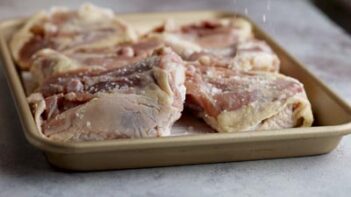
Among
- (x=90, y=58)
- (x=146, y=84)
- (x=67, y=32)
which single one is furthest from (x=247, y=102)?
(x=67, y=32)

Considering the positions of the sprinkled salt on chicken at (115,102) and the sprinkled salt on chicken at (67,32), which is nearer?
the sprinkled salt on chicken at (115,102)

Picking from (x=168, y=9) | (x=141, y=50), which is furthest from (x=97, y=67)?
(x=168, y=9)

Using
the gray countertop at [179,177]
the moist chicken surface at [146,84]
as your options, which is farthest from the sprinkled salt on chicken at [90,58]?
the gray countertop at [179,177]

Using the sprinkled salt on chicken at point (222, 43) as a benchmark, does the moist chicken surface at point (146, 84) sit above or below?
above

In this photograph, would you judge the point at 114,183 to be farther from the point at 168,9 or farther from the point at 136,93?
the point at 168,9

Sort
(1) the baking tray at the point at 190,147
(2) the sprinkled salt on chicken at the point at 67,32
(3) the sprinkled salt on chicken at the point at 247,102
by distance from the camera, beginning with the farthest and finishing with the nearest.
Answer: (2) the sprinkled salt on chicken at the point at 67,32
(3) the sprinkled salt on chicken at the point at 247,102
(1) the baking tray at the point at 190,147

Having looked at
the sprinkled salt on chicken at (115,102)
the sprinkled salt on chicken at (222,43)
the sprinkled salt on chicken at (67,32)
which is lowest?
the sprinkled salt on chicken at (222,43)

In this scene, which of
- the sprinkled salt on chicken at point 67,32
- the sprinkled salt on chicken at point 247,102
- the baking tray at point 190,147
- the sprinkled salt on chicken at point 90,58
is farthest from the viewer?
the sprinkled salt on chicken at point 67,32

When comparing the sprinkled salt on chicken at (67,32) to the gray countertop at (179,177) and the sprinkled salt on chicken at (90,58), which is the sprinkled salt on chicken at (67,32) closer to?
the sprinkled salt on chicken at (90,58)

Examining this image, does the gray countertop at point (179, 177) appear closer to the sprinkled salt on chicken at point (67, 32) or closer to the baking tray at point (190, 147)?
the baking tray at point (190, 147)
